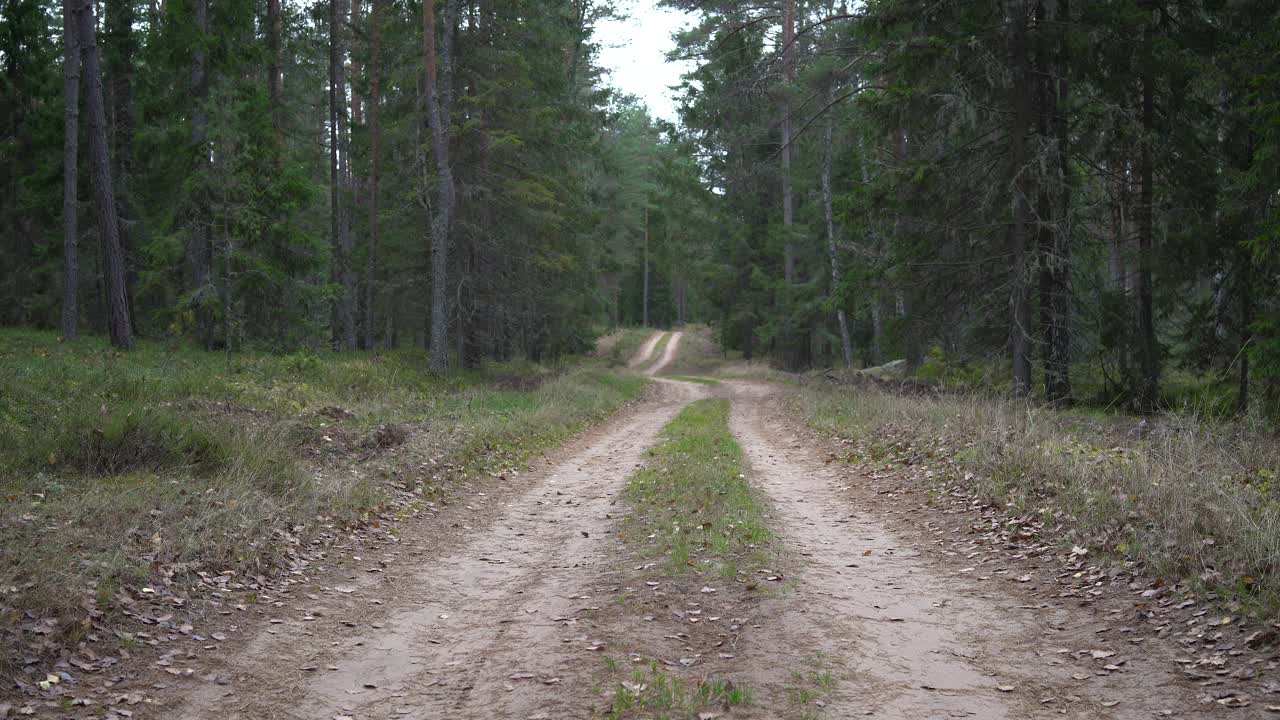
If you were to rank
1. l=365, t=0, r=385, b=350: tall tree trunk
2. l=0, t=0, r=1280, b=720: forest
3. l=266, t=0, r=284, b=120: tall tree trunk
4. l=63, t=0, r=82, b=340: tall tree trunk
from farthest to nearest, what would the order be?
l=365, t=0, r=385, b=350: tall tree trunk, l=266, t=0, r=284, b=120: tall tree trunk, l=63, t=0, r=82, b=340: tall tree trunk, l=0, t=0, r=1280, b=720: forest

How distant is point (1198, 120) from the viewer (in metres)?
15.4

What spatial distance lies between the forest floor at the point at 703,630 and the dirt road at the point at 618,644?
0.02 metres

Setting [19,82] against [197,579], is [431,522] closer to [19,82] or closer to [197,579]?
[197,579]

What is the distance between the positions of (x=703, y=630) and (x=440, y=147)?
59.0ft

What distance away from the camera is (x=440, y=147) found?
2095 cm

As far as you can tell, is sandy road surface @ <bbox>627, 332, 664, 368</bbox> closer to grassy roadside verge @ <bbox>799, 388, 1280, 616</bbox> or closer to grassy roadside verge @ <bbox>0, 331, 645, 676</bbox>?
grassy roadside verge @ <bbox>0, 331, 645, 676</bbox>

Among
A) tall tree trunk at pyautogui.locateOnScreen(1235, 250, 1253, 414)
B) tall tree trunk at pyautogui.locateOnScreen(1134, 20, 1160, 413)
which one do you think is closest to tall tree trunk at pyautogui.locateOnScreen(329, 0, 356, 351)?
tall tree trunk at pyautogui.locateOnScreen(1134, 20, 1160, 413)

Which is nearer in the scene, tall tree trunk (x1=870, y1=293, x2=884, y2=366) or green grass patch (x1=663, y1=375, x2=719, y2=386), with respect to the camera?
tall tree trunk (x1=870, y1=293, x2=884, y2=366)

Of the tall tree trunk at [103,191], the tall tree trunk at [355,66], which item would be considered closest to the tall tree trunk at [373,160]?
the tall tree trunk at [355,66]

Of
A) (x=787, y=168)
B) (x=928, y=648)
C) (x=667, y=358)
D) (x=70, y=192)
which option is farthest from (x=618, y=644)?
(x=667, y=358)

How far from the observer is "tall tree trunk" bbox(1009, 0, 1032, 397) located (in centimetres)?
1489

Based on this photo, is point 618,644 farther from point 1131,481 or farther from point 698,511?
point 1131,481

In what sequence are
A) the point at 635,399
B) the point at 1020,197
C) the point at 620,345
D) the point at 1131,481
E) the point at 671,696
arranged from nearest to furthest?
the point at 671,696
the point at 1131,481
the point at 1020,197
the point at 635,399
the point at 620,345

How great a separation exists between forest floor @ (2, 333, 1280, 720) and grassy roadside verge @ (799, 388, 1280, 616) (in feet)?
1.21
